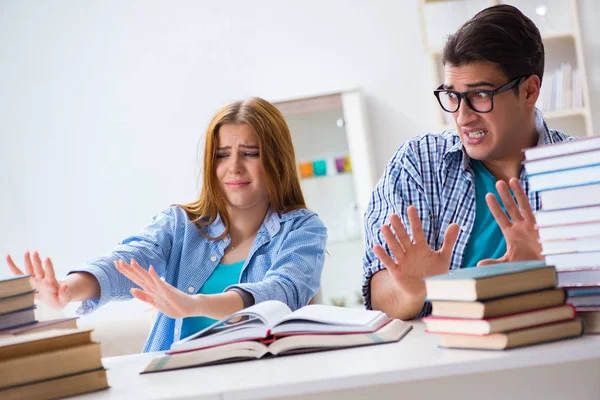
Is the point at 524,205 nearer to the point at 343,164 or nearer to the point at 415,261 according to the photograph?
the point at 415,261

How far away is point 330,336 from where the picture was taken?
1.25 m

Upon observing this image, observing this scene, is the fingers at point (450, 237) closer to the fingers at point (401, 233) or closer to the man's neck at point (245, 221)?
the fingers at point (401, 233)

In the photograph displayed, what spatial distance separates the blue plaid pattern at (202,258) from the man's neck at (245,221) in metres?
0.04

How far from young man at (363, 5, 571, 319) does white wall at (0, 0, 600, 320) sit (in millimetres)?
2566

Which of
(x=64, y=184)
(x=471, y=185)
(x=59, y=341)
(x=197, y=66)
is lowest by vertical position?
(x=59, y=341)

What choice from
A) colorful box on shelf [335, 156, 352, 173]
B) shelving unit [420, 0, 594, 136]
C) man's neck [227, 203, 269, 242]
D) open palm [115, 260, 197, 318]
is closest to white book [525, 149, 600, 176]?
open palm [115, 260, 197, 318]

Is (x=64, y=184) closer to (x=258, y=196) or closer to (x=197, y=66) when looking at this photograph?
(x=197, y=66)

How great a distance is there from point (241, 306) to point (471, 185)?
70 cm

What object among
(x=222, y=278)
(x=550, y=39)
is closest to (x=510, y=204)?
(x=222, y=278)

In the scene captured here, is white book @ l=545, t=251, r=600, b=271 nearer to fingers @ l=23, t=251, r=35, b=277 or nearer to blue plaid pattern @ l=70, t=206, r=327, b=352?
blue plaid pattern @ l=70, t=206, r=327, b=352

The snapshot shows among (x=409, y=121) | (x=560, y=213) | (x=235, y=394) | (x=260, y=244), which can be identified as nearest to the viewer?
(x=235, y=394)

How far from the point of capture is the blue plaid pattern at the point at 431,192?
6.30ft

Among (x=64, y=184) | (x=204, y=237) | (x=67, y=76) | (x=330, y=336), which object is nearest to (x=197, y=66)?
(x=67, y=76)

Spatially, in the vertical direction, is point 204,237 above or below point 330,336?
above
